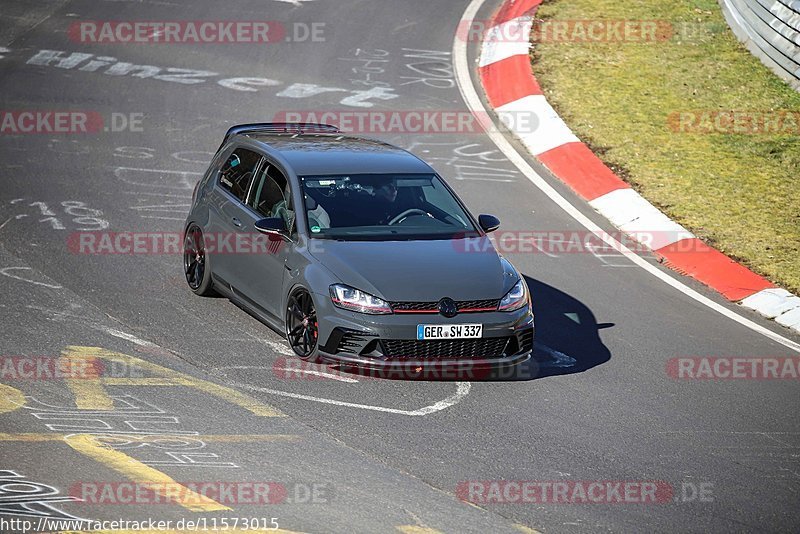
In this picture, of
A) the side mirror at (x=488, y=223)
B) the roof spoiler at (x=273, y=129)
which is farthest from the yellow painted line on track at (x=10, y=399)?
the side mirror at (x=488, y=223)

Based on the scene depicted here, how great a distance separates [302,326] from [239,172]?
229 cm

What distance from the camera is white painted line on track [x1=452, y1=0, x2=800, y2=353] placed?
1212 centimetres

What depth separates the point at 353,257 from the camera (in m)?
9.94

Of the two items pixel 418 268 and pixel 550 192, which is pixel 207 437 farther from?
pixel 550 192

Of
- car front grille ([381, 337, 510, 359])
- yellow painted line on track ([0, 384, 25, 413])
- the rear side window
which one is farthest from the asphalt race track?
the rear side window

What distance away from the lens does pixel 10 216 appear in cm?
1334

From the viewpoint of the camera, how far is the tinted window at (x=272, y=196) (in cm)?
1078

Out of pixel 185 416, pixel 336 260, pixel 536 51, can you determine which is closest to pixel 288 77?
pixel 536 51

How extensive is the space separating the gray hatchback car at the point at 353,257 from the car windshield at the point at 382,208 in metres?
0.01

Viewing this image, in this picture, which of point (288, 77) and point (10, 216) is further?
point (288, 77)

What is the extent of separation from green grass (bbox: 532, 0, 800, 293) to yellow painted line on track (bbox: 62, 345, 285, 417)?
6.61 meters

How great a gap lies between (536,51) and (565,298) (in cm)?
806

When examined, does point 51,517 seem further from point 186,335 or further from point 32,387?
point 186,335

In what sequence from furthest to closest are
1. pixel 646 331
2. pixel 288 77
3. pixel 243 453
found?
pixel 288 77
pixel 646 331
pixel 243 453
